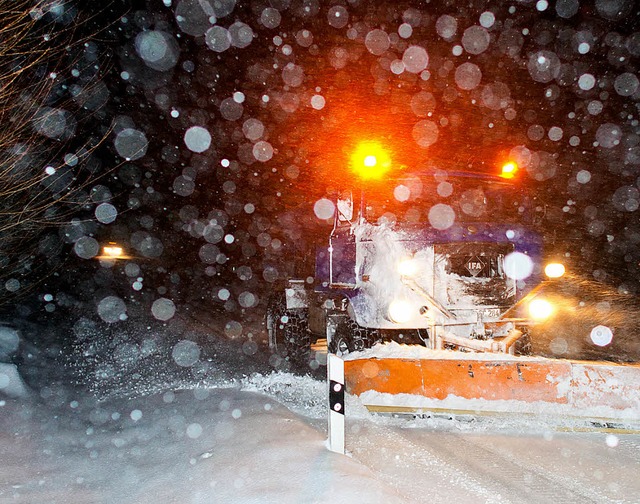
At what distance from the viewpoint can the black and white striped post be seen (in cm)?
322

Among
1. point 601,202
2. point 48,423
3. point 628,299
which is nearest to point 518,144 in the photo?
point 601,202

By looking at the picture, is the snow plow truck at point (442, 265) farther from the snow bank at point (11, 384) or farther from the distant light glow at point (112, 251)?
the distant light glow at point (112, 251)

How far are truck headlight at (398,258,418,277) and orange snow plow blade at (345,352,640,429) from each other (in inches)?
37.3

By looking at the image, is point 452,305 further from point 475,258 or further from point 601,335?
point 601,335

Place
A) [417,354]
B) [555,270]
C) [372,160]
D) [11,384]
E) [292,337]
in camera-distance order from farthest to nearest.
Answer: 1. [292,337]
2. [372,160]
3. [11,384]
4. [555,270]
5. [417,354]

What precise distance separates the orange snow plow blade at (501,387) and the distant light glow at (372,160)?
7.72ft

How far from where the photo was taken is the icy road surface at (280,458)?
272 cm

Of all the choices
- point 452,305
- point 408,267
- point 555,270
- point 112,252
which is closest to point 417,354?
point 452,305

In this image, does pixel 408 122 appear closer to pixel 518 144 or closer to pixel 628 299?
pixel 518 144

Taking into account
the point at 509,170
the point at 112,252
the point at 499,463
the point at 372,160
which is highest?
the point at 112,252

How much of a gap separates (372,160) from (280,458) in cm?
368

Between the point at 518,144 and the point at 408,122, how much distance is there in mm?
4275

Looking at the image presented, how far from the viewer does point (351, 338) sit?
211 inches

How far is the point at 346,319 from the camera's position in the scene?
5.54 metres
